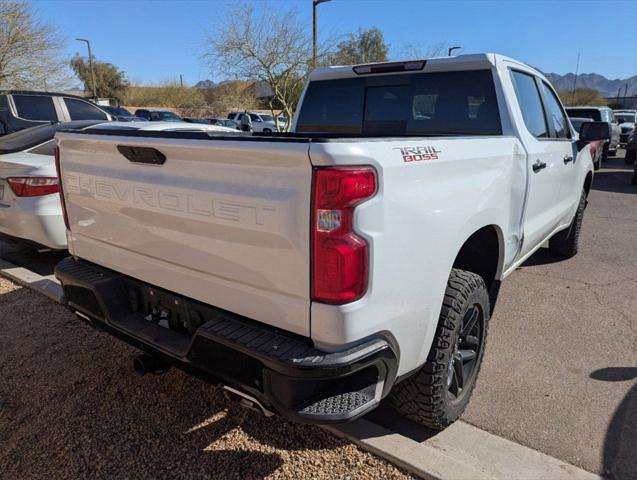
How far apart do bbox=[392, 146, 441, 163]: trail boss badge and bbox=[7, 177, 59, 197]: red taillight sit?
13.6ft

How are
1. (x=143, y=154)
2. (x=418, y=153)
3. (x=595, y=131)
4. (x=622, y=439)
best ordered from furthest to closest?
(x=595, y=131) → (x=622, y=439) → (x=143, y=154) → (x=418, y=153)

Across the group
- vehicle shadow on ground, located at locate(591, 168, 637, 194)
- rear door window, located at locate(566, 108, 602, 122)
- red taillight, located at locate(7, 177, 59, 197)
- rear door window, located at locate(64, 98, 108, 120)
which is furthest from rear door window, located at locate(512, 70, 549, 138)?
rear door window, located at locate(566, 108, 602, 122)

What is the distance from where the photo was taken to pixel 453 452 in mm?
2467

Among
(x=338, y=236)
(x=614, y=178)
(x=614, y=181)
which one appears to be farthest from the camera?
(x=614, y=178)

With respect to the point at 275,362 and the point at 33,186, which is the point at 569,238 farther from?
the point at 33,186

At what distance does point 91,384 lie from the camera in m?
3.11

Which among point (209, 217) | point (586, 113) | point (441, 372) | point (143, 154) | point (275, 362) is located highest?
point (143, 154)

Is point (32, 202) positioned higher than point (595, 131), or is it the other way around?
point (595, 131)

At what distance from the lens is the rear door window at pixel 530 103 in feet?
11.6

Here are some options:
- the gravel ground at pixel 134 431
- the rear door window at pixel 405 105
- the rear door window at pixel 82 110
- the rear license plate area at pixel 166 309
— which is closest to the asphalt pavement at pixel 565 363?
the gravel ground at pixel 134 431

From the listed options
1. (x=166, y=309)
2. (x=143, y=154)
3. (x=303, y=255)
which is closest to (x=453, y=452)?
(x=303, y=255)

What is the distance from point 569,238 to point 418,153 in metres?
4.42

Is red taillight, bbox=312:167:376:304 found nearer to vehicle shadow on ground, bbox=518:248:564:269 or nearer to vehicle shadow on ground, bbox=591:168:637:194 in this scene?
vehicle shadow on ground, bbox=518:248:564:269

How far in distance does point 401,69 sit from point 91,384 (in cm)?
312
